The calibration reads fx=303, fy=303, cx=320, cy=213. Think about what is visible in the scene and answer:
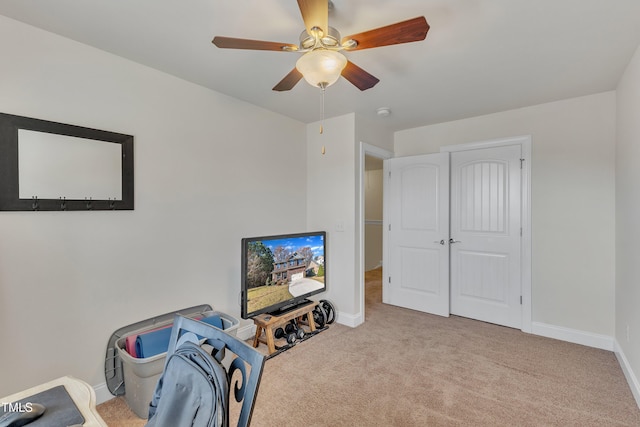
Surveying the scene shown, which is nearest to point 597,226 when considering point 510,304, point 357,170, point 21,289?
point 510,304

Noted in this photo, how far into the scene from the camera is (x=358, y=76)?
1.82m

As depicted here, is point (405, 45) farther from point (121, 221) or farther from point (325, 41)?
point (121, 221)

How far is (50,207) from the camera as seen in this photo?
6.09ft

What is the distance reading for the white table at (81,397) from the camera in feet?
2.93

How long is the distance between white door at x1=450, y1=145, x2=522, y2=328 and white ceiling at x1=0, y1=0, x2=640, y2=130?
81cm

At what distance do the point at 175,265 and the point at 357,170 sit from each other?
2064 mm

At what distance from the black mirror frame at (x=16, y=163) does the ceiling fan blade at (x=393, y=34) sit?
68.4 inches

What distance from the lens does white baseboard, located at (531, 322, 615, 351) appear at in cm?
283

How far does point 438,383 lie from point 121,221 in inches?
103

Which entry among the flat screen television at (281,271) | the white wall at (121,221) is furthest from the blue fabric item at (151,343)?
the flat screen television at (281,271)

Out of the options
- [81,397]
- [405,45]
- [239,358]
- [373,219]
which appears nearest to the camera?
[239,358]

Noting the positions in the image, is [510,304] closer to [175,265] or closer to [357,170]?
[357,170]

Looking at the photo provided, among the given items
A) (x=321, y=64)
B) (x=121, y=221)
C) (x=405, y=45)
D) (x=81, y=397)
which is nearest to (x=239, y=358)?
(x=81, y=397)

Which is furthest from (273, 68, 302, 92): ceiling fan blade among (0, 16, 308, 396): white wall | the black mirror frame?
the black mirror frame
